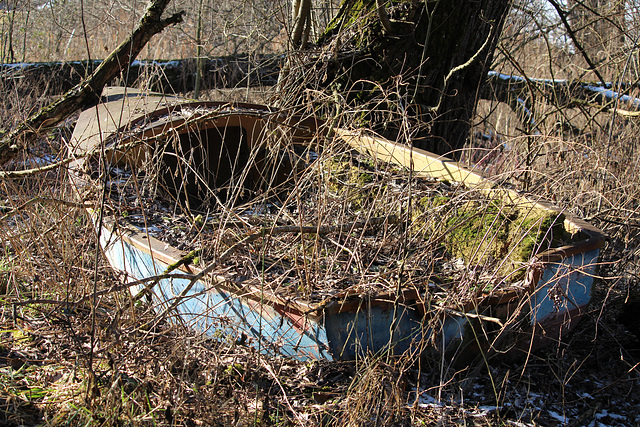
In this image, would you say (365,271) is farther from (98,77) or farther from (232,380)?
(98,77)

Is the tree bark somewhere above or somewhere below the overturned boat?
above

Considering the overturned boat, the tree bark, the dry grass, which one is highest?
the tree bark

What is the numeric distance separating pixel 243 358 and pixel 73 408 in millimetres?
797

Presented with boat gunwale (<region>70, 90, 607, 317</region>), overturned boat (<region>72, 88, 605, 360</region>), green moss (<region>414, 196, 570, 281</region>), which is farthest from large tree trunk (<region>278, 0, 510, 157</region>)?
boat gunwale (<region>70, 90, 607, 317</region>)

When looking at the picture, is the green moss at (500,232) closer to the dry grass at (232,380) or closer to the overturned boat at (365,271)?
the overturned boat at (365,271)

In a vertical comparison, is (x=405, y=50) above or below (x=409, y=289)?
above

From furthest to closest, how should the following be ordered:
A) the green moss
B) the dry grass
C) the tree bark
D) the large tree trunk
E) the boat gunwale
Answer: the large tree trunk → the tree bark → the green moss → the boat gunwale → the dry grass

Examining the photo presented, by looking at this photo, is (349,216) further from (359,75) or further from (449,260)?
(359,75)

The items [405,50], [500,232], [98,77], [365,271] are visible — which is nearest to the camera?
[365,271]


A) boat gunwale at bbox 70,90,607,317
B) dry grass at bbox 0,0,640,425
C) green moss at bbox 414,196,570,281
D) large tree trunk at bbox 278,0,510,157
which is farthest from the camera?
large tree trunk at bbox 278,0,510,157

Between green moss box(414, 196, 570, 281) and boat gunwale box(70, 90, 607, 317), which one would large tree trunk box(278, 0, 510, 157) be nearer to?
green moss box(414, 196, 570, 281)

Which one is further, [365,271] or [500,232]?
[500,232]

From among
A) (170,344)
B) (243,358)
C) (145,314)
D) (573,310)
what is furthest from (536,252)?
(145,314)

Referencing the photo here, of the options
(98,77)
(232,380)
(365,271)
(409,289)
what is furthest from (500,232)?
(98,77)
